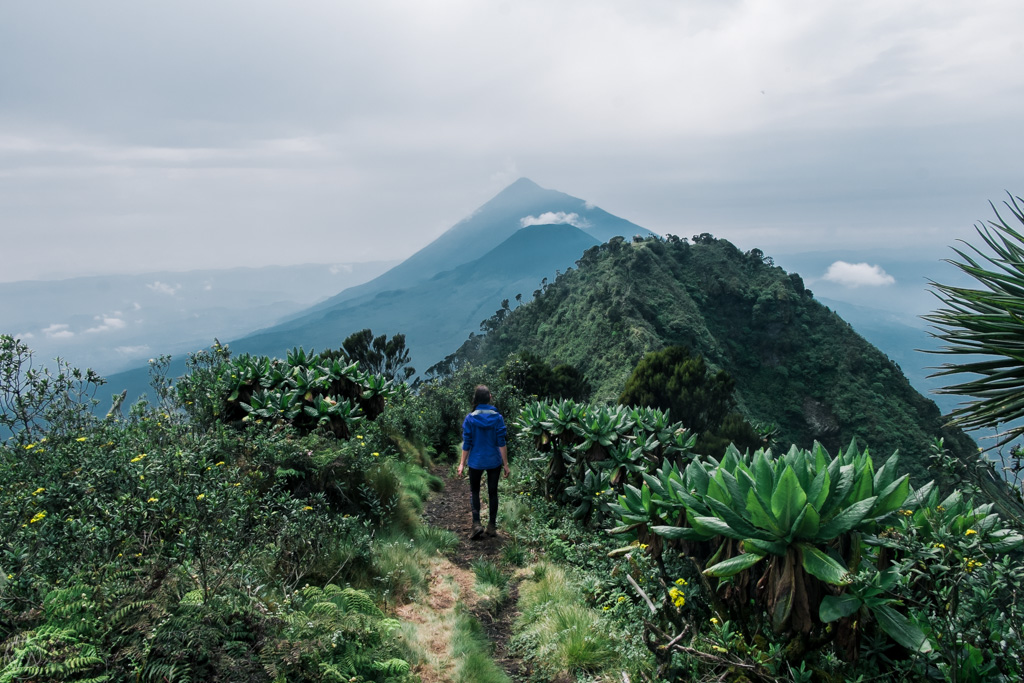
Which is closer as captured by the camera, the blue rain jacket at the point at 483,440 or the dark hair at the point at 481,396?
the blue rain jacket at the point at 483,440

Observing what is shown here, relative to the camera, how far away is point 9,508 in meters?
3.64

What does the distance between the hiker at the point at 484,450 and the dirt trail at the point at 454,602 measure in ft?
0.95

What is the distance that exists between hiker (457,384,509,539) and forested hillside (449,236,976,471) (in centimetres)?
2855

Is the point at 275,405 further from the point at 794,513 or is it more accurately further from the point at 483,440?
the point at 794,513

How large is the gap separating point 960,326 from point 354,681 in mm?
4626

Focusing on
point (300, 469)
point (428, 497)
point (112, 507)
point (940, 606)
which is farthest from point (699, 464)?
point (428, 497)

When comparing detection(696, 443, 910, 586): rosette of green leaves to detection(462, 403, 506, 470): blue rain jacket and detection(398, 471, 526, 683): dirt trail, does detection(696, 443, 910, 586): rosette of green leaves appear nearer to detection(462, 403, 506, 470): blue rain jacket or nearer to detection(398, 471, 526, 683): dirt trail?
detection(398, 471, 526, 683): dirt trail

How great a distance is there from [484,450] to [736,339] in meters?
51.7

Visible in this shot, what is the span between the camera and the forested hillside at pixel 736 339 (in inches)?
1688

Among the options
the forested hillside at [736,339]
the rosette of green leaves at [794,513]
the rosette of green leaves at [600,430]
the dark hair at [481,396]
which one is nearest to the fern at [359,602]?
the rosette of green leaves at [794,513]

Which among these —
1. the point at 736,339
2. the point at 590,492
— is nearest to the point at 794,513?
the point at 590,492

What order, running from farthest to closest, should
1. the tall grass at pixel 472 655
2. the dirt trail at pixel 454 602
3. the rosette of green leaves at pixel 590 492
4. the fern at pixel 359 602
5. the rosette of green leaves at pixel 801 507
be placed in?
the rosette of green leaves at pixel 590 492 < the dirt trail at pixel 454 602 < the fern at pixel 359 602 < the tall grass at pixel 472 655 < the rosette of green leaves at pixel 801 507

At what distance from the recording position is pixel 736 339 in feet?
177

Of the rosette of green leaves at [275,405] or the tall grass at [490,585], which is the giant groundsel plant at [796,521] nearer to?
the tall grass at [490,585]
